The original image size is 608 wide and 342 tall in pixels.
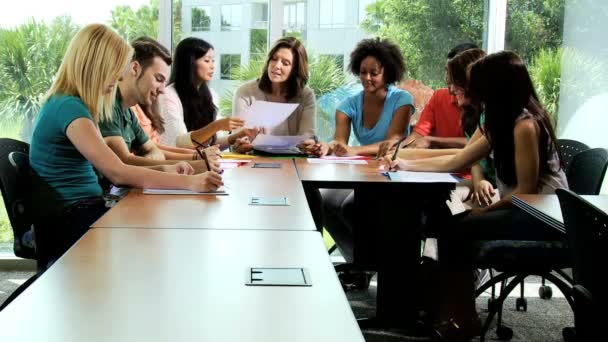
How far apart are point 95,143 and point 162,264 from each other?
1352 mm

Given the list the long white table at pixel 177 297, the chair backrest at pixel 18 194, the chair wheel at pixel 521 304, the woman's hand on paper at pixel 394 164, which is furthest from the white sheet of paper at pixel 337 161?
the long white table at pixel 177 297

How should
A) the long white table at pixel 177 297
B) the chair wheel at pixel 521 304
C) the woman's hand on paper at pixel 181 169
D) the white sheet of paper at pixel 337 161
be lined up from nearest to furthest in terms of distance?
the long white table at pixel 177 297 < the woman's hand on paper at pixel 181 169 < the white sheet of paper at pixel 337 161 < the chair wheel at pixel 521 304

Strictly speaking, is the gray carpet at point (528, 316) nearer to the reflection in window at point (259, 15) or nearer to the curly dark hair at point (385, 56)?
the curly dark hair at point (385, 56)

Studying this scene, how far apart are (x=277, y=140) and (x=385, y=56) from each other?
89cm

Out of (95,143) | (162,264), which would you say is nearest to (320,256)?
(162,264)

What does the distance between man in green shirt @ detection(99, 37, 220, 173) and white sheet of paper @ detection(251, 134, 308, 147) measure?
41 centimetres

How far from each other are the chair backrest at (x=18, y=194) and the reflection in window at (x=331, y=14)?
8.26ft

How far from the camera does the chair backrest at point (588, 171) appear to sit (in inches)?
137

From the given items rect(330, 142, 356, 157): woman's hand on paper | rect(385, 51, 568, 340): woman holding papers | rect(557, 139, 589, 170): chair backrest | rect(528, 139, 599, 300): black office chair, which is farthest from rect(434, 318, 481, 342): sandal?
rect(330, 142, 356, 157): woman's hand on paper

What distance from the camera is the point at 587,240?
5.93 ft

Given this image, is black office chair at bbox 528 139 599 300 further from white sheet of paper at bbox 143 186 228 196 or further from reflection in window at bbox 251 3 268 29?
reflection in window at bbox 251 3 268 29

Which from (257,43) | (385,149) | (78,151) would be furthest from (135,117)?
(257,43)

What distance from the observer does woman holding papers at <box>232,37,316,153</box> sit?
475 cm

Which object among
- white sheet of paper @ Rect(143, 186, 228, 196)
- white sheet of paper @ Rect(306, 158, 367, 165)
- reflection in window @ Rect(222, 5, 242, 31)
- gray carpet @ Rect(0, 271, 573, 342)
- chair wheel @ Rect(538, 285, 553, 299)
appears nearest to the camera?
white sheet of paper @ Rect(143, 186, 228, 196)
